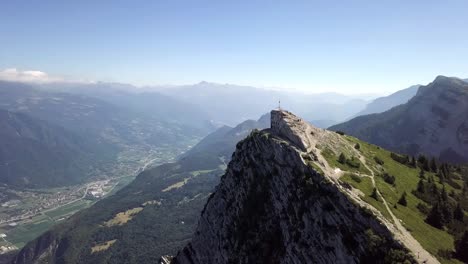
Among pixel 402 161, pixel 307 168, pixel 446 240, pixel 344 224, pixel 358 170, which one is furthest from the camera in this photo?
pixel 402 161

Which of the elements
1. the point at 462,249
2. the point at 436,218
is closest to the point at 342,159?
the point at 436,218

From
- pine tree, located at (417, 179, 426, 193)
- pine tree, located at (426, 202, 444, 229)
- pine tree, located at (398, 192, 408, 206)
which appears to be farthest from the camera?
pine tree, located at (417, 179, 426, 193)

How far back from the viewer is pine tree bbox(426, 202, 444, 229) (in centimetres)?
7119

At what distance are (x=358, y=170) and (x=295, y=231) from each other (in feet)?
84.1

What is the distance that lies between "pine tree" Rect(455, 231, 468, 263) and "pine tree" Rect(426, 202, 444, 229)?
934 cm

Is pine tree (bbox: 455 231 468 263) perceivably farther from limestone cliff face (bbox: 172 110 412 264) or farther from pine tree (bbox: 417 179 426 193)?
pine tree (bbox: 417 179 426 193)

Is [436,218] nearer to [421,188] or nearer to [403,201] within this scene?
[403,201]

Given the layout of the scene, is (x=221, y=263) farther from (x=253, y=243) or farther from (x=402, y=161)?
(x=402, y=161)

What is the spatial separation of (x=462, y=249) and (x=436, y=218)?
12.0m

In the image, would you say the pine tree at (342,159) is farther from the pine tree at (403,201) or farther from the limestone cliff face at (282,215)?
the pine tree at (403,201)

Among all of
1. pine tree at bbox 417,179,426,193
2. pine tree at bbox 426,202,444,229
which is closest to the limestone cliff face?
pine tree at bbox 426,202,444,229

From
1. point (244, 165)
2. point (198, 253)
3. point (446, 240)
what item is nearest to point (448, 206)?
point (446, 240)

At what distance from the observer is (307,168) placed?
235 feet

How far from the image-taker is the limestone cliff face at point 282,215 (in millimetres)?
56969
